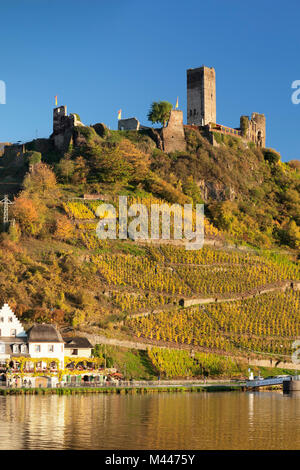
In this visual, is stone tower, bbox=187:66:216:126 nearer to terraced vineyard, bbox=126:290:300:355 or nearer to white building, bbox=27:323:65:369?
terraced vineyard, bbox=126:290:300:355

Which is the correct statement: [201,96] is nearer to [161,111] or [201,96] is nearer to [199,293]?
[161,111]

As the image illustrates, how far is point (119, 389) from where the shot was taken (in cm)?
6103

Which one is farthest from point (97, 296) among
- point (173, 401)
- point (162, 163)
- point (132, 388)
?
point (162, 163)

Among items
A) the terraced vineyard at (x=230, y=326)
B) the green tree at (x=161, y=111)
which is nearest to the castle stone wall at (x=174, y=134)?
the green tree at (x=161, y=111)

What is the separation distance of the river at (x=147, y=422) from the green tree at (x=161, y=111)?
6410 centimetres

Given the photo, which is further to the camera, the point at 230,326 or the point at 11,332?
Answer: the point at 230,326

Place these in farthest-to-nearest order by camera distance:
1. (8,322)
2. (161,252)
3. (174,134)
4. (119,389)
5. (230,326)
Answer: (174,134)
(161,252)
(230,326)
(8,322)
(119,389)

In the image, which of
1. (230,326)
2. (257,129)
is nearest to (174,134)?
(257,129)

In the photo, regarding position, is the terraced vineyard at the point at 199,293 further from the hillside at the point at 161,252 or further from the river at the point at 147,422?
the river at the point at 147,422

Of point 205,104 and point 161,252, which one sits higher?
point 205,104

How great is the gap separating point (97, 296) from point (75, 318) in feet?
21.8

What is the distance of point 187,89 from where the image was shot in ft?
401

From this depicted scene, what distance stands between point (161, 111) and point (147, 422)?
78.9 meters

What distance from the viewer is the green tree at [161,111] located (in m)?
114
